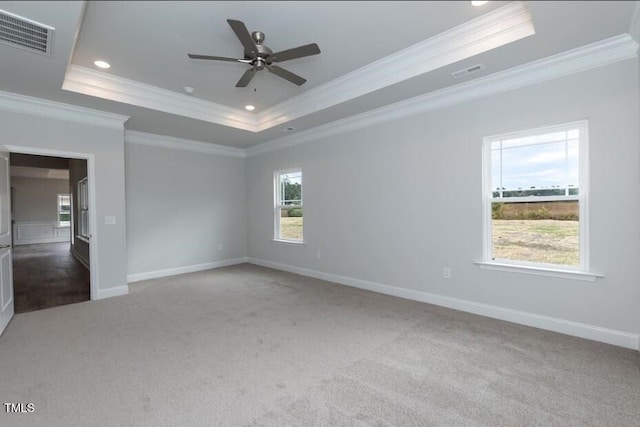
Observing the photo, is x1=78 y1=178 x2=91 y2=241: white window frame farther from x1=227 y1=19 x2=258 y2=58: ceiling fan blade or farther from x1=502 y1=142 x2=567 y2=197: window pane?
x1=502 y1=142 x2=567 y2=197: window pane

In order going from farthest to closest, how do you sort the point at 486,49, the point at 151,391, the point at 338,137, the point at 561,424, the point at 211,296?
1. the point at 338,137
2. the point at 211,296
3. the point at 486,49
4. the point at 151,391
5. the point at 561,424

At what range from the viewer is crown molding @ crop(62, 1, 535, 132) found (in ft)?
8.54

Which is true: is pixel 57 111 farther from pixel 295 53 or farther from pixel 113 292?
pixel 295 53

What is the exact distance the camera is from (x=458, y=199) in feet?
11.9

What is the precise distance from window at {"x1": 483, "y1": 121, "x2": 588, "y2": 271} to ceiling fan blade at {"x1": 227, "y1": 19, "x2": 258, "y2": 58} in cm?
271

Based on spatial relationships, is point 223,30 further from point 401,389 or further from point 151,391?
point 401,389

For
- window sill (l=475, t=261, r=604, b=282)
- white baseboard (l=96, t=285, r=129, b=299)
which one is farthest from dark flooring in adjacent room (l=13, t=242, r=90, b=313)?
window sill (l=475, t=261, r=604, b=282)

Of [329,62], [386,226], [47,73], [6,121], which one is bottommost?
[386,226]

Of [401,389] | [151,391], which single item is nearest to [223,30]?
[151,391]

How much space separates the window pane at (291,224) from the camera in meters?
5.92

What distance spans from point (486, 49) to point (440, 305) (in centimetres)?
289

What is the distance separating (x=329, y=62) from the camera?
131 inches

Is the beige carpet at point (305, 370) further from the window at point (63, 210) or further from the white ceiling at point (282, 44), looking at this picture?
the window at point (63, 210)

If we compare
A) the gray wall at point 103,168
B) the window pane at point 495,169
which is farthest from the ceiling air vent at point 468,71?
the gray wall at point 103,168
